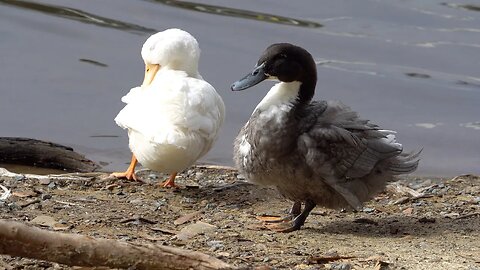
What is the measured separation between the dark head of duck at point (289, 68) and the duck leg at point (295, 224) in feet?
→ 2.13

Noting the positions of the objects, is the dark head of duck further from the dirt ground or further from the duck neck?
the dirt ground

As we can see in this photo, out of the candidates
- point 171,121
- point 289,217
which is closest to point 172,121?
point 171,121

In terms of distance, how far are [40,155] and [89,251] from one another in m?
4.19

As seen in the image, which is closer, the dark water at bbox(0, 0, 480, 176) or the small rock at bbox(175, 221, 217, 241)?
the small rock at bbox(175, 221, 217, 241)

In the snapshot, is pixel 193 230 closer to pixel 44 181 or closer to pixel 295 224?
pixel 295 224

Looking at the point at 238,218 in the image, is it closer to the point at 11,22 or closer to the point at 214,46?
the point at 214,46

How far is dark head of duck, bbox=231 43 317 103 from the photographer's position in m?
6.31

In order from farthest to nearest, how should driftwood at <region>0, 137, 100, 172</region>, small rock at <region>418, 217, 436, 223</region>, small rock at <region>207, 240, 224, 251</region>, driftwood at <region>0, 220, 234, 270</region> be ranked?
driftwood at <region>0, 137, 100, 172</region> < small rock at <region>418, 217, 436, 223</region> < small rock at <region>207, 240, 224, 251</region> < driftwood at <region>0, 220, 234, 270</region>

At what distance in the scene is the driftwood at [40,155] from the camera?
828cm

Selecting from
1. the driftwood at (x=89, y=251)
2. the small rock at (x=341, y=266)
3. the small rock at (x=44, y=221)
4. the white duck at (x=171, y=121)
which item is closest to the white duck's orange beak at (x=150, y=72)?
the white duck at (x=171, y=121)

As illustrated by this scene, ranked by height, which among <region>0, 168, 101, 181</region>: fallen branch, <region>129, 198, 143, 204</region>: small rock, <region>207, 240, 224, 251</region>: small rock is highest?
<region>207, 240, 224, 251</region>: small rock

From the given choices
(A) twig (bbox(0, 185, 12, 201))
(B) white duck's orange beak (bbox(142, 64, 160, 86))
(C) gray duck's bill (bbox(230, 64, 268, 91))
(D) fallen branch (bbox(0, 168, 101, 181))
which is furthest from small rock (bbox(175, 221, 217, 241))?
(B) white duck's orange beak (bbox(142, 64, 160, 86))

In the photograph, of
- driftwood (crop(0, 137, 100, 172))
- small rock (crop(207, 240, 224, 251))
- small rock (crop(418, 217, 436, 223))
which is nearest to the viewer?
small rock (crop(207, 240, 224, 251))

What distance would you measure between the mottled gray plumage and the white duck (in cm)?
70
